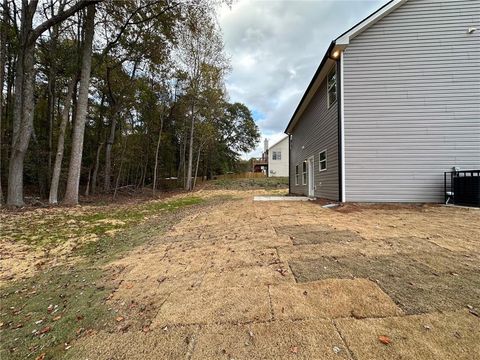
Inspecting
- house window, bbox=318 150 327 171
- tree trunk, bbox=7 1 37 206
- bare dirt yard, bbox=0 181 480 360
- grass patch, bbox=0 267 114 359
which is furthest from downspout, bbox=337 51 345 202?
tree trunk, bbox=7 1 37 206

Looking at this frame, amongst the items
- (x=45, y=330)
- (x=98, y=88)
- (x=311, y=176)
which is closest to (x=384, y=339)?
(x=45, y=330)

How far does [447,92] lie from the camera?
7398 millimetres

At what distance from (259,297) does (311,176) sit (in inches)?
402

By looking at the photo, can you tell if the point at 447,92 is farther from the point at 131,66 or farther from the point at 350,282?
the point at 131,66

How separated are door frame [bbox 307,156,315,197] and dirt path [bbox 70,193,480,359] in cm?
737

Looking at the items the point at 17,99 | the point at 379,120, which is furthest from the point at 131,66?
the point at 379,120

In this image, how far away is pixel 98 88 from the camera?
15.4 metres

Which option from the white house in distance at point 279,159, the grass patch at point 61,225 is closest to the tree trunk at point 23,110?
the grass patch at point 61,225

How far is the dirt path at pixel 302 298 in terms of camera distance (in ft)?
5.77

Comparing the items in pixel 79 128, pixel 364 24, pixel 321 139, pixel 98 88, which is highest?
pixel 98 88

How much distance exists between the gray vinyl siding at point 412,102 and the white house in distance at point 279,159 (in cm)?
2728

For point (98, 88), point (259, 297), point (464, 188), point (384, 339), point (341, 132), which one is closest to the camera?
point (384, 339)

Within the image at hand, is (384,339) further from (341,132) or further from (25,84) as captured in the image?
(25,84)

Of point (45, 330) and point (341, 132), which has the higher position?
point (341, 132)
